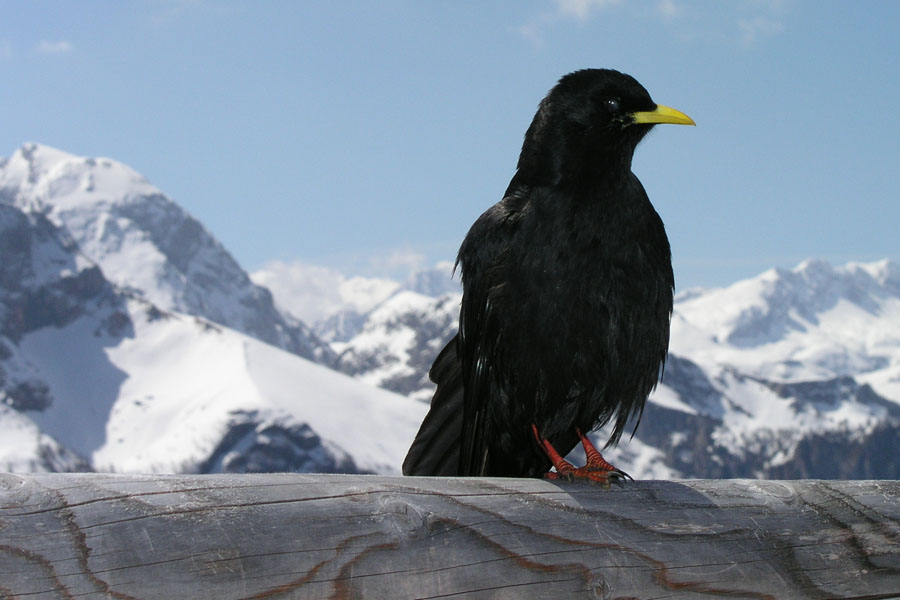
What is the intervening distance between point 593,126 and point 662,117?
39 centimetres

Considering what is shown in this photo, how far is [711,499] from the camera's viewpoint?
3.36 m

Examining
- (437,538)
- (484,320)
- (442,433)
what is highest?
(484,320)

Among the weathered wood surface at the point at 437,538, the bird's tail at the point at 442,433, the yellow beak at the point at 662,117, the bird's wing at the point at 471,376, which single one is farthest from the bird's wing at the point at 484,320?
the weathered wood surface at the point at 437,538

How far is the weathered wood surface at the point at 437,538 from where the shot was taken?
243cm

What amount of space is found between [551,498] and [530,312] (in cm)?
200

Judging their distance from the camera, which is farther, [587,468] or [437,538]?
[587,468]

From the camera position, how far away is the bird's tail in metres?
4.94

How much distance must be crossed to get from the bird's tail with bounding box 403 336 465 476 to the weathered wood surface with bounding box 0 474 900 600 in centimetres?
143

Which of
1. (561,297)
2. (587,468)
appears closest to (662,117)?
(561,297)

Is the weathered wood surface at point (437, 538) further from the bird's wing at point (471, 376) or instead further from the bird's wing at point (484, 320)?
the bird's wing at point (484, 320)


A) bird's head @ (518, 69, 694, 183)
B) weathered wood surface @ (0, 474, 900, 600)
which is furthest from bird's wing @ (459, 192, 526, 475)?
weathered wood surface @ (0, 474, 900, 600)

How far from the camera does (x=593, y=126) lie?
5.36 metres

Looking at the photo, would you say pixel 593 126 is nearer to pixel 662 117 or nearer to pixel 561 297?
pixel 662 117

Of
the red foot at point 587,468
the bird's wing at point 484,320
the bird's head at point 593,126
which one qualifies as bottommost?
the red foot at point 587,468
